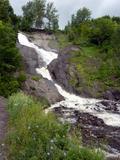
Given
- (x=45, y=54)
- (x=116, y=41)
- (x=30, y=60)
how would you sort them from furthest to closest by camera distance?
(x=116, y=41), (x=45, y=54), (x=30, y=60)

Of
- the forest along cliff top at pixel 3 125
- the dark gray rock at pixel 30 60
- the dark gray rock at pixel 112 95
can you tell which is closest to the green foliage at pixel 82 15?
the dark gray rock at pixel 30 60

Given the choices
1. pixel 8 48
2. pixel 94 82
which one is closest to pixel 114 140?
pixel 8 48

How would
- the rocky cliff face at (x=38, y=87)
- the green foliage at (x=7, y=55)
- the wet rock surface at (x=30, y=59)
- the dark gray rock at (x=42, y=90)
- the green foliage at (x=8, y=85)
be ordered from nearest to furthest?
the green foliage at (x=8, y=85)
the dark gray rock at (x=42, y=90)
the rocky cliff face at (x=38, y=87)
the green foliage at (x=7, y=55)
the wet rock surface at (x=30, y=59)

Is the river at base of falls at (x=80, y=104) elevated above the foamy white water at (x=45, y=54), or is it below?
below

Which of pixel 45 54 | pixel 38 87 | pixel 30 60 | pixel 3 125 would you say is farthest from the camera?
pixel 45 54

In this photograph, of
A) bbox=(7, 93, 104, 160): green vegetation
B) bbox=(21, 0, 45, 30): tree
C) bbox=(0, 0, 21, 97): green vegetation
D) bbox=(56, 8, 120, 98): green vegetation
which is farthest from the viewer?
bbox=(21, 0, 45, 30): tree

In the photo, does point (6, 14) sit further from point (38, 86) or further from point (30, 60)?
point (38, 86)

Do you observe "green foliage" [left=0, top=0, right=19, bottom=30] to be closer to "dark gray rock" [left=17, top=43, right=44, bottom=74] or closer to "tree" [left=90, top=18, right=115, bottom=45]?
"dark gray rock" [left=17, top=43, right=44, bottom=74]

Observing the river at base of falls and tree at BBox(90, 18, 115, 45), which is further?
tree at BBox(90, 18, 115, 45)

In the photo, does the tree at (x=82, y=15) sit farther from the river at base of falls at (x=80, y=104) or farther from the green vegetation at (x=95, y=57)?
the river at base of falls at (x=80, y=104)

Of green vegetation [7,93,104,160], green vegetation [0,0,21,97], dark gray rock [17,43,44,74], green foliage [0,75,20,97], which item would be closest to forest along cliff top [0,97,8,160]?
green vegetation [7,93,104,160]

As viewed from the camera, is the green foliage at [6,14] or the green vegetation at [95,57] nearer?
the green vegetation at [95,57]

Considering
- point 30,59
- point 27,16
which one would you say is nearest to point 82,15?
point 27,16

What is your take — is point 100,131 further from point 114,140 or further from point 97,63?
point 97,63
